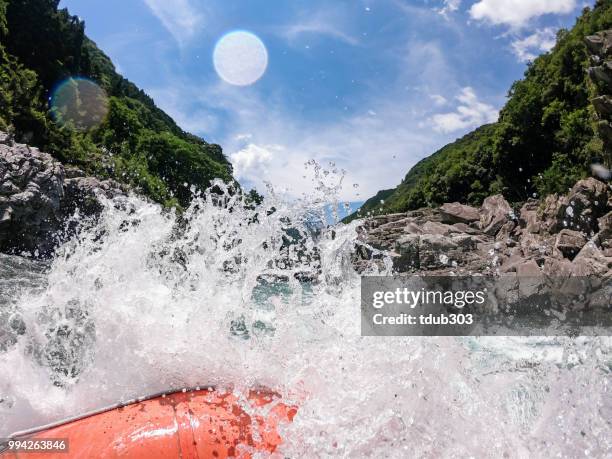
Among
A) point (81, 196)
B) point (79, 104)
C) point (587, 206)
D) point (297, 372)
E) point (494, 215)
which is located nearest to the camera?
point (297, 372)

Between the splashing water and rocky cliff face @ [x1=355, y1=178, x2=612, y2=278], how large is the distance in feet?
42.9

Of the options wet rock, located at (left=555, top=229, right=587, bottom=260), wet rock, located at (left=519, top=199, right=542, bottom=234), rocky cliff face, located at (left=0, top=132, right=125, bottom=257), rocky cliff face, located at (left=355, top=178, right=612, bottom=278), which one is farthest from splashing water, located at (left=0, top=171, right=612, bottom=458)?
wet rock, located at (left=519, top=199, right=542, bottom=234)

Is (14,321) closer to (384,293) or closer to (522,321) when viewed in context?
(384,293)

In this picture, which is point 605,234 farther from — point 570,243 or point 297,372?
point 297,372

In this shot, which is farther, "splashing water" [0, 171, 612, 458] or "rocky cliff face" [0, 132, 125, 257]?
"rocky cliff face" [0, 132, 125, 257]

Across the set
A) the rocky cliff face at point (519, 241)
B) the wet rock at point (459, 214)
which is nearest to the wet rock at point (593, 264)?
the rocky cliff face at point (519, 241)

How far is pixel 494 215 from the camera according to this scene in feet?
97.6

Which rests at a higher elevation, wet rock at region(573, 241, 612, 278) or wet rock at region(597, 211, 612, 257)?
wet rock at region(597, 211, 612, 257)

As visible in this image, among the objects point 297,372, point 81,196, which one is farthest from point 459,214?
point 297,372

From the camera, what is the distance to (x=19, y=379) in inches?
136

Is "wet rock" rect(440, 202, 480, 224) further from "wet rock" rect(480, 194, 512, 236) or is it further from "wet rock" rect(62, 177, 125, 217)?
"wet rock" rect(62, 177, 125, 217)

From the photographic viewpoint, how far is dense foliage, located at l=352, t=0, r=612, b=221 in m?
33.0

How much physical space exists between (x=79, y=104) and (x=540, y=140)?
4425cm

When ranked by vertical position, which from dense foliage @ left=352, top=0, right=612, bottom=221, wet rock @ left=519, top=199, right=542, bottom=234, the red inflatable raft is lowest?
the red inflatable raft
